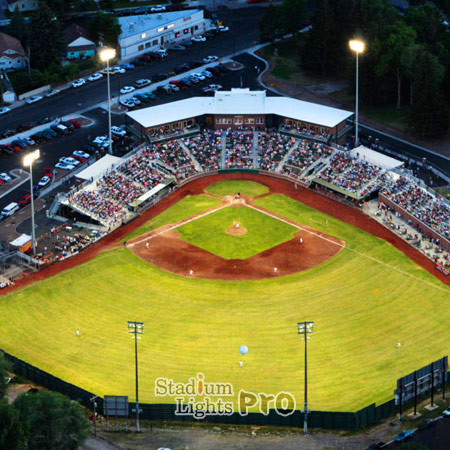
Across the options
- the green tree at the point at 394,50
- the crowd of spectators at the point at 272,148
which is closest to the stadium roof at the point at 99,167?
the crowd of spectators at the point at 272,148

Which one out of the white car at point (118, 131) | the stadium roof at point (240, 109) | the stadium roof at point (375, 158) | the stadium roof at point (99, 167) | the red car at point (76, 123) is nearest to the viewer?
the stadium roof at point (99, 167)

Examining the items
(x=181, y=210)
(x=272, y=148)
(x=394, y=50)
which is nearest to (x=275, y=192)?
(x=272, y=148)

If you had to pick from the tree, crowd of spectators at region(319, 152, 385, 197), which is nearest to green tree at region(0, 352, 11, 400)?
the tree

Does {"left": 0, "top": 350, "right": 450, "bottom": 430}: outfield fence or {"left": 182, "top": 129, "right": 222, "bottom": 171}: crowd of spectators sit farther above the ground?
{"left": 182, "top": 129, "right": 222, "bottom": 171}: crowd of spectators

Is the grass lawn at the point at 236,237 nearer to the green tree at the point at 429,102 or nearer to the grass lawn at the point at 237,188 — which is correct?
the grass lawn at the point at 237,188

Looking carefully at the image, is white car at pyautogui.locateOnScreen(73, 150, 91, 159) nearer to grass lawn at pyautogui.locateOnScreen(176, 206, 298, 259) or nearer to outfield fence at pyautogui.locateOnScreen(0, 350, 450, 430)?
grass lawn at pyautogui.locateOnScreen(176, 206, 298, 259)

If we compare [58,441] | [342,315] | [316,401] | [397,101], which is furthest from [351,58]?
[58,441]

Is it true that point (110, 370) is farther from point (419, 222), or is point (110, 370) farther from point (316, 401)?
point (419, 222)
